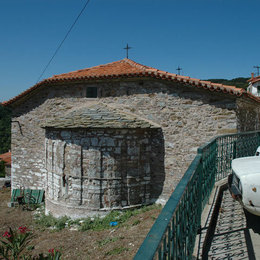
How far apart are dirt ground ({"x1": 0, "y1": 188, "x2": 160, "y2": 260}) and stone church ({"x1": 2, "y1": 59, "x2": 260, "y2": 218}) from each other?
0.79m

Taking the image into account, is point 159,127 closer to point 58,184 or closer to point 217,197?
point 58,184

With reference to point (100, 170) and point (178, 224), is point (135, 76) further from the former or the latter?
point (178, 224)

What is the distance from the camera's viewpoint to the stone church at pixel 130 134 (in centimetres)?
745

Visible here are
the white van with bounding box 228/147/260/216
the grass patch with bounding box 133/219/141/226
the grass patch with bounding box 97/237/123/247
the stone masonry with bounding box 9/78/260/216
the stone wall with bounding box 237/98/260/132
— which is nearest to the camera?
the white van with bounding box 228/147/260/216

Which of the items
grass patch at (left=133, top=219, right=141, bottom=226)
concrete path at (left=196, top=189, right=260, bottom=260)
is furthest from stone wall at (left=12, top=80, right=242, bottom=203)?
concrete path at (left=196, top=189, right=260, bottom=260)

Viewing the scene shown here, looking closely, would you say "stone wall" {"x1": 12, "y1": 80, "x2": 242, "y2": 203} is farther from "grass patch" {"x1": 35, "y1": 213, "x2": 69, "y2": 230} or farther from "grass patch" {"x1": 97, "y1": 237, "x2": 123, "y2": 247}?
"grass patch" {"x1": 35, "y1": 213, "x2": 69, "y2": 230}

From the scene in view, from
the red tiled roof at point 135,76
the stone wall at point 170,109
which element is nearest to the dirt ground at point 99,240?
the stone wall at point 170,109

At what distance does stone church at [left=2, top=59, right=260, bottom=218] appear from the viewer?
7445 mm

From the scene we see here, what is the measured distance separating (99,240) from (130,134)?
10.7ft

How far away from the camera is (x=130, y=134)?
7.70 m

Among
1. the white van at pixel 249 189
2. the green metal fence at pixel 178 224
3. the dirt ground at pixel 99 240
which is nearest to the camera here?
the green metal fence at pixel 178 224

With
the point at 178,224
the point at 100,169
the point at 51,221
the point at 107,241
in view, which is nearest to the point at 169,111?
the point at 100,169

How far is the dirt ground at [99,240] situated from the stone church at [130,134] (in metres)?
0.79

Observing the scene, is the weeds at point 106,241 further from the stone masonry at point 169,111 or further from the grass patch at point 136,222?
the stone masonry at point 169,111
